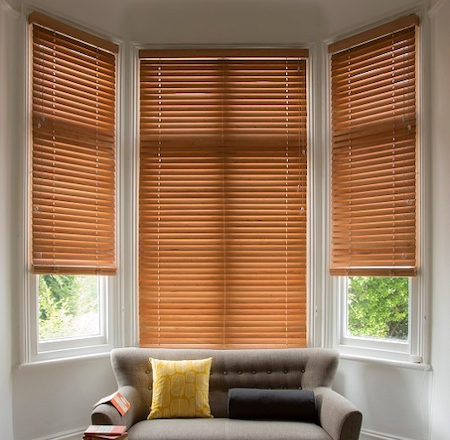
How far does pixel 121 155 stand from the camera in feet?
13.1

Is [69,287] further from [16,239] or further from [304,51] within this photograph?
[304,51]

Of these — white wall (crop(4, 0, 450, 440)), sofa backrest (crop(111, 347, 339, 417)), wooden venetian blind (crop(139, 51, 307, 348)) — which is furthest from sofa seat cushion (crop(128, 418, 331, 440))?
wooden venetian blind (crop(139, 51, 307, 348))

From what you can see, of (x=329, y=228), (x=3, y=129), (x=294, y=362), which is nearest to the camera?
(x=3, y=129)

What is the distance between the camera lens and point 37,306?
3.54 m

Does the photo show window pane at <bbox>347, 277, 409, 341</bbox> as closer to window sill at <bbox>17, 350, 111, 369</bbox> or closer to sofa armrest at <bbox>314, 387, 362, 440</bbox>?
sofa armrest at <bbox>314, 387, 362, 440</bbox>

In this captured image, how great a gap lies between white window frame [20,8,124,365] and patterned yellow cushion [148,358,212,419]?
1.98 ft

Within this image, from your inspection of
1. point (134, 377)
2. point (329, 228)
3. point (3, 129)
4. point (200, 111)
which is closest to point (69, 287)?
point (134, 377)

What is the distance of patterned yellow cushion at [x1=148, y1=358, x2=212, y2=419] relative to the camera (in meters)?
3.33

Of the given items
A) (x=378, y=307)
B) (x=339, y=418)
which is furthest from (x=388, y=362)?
(x=339, y=418)

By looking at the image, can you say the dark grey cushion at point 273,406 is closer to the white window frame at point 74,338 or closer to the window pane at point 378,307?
the window pane at point 378,307

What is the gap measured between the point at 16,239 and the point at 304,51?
7.88 ft

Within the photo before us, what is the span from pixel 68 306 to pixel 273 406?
5.09ft

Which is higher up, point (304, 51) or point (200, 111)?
point (304, 51)

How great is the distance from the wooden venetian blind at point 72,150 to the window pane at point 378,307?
1727 millimetres
